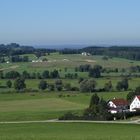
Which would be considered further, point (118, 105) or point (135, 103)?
point (135, 103)

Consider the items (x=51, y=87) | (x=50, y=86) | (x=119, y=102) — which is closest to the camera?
(x=119, y=102)

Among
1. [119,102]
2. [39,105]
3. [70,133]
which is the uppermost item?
[70,133]

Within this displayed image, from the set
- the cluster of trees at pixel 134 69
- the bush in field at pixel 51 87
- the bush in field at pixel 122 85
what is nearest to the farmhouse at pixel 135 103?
the bush in field at pixel 122 85

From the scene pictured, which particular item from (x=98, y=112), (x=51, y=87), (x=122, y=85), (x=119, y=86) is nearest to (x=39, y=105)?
(x=98, y=112)

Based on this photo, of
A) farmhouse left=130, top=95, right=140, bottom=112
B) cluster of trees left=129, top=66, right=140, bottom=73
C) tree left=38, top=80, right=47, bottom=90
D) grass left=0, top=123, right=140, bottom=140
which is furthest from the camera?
cluster of trees left=129, top=66, right=140, bottom=73

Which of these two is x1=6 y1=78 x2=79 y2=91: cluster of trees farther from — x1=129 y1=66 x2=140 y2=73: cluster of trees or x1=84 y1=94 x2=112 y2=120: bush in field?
x1=129 y1=66 x2=140 y2=73: cluster of trees

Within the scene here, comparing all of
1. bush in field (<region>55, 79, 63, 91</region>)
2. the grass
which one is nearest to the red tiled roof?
the grass

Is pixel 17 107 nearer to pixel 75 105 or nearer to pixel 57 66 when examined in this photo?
pixel 75 105

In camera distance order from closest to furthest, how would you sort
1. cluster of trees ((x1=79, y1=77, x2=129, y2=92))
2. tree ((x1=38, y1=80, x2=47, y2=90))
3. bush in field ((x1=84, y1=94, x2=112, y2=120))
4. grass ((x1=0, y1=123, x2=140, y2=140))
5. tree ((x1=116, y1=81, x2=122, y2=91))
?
grass ((x1=0, y1=123, x2=140, y2=140)) < bush in field ((x1=84, y1=94, x2=112, y2=120)) < cluster of trees ((x1=79, y1=77, x2=129, y2=92)) < tree ((x1=116, y1=81, x2=122, y2=91)) < tree ((x1=38, y1=80, x2=47, y2=90))

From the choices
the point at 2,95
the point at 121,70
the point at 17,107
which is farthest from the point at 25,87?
the point at 121,70

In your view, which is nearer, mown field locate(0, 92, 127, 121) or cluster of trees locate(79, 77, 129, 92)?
mown field locate(0, 92, 127, 121)

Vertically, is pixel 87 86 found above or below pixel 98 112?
below

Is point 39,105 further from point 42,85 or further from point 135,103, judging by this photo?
point 42,85
